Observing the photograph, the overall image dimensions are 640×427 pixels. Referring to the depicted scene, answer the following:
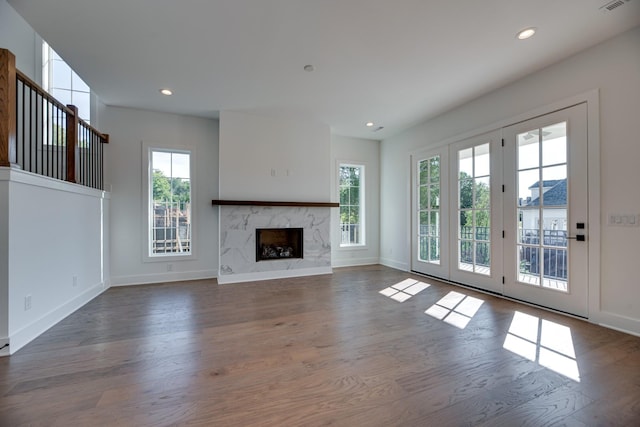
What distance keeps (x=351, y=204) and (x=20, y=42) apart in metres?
5.92

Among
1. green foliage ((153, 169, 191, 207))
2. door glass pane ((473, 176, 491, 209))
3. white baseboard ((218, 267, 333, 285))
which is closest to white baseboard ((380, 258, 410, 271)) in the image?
white baseboard ((218, 267, 333, 285))

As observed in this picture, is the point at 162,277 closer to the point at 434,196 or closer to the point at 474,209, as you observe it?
the point at 434,196

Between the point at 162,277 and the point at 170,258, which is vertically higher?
the point at 170,258

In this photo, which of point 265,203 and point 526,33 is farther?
point 265,203

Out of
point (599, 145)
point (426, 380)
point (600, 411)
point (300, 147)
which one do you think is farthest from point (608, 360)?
point (300, 147)

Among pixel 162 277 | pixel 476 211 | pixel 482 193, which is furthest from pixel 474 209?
pixel 162 277

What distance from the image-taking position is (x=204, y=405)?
1645mm

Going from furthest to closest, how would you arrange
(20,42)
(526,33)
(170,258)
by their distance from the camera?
1. (170,258)
2. (20,42)
3. (526,33)

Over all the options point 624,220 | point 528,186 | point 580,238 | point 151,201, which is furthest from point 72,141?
point 624,220

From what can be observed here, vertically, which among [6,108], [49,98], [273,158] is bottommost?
[6,108]

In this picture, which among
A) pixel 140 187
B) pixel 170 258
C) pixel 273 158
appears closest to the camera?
pixel 140 187

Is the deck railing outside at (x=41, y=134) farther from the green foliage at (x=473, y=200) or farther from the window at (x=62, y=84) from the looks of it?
the green foliage at (x=473, y=200)

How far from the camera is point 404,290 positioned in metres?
4.14

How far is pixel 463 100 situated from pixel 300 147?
2.77m
